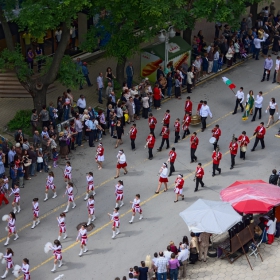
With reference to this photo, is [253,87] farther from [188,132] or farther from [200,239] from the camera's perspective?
[200,239]

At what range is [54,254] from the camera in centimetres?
2389

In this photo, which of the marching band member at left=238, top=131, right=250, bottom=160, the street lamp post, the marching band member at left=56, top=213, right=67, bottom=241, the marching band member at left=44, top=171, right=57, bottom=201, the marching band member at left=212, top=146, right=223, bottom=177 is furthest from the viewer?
the street lamp post

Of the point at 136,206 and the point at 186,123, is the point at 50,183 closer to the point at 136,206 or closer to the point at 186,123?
the point at 136,206

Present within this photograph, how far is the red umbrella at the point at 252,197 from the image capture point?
2400cm

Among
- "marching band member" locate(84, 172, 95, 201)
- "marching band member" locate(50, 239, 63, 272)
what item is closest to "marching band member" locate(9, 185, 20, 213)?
"marching band member" locate(84, 172, 95, 201)

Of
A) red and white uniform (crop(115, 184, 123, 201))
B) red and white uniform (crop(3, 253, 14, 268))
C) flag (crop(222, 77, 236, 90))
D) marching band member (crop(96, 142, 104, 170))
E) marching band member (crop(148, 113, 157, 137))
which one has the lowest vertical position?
red and white uniform (crop(3, 253, 14, 268))

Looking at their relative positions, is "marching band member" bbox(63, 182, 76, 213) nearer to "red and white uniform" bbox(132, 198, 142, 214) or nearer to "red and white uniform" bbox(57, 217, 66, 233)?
"red and white uniform" bbox(57, 217, 66, 233)

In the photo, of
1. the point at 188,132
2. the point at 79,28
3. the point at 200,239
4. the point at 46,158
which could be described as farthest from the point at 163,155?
the point at 79,28

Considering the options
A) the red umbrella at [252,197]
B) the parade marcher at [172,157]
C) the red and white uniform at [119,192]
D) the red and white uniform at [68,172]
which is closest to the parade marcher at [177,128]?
the parade marcher at [172,157]

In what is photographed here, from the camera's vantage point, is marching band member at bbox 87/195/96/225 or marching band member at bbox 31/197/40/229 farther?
marching band member at bbox 87/195/96/225

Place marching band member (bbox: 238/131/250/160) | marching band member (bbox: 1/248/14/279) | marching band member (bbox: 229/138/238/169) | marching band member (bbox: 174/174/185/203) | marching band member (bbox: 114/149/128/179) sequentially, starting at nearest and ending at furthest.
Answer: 1. marching band member (bbox: 1/248/14/279)
2. marching band member (bbox: 174/174/185/203)
3. marching band member (bbox: 114/149/128/179)
4. marching band member (bbox: 229/138/238/169)
5. marching band member (bbox: 238/131/250/160)

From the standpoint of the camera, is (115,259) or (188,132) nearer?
(115,259)

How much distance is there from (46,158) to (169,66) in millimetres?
9260

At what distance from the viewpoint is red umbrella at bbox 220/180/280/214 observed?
24.0 meters
